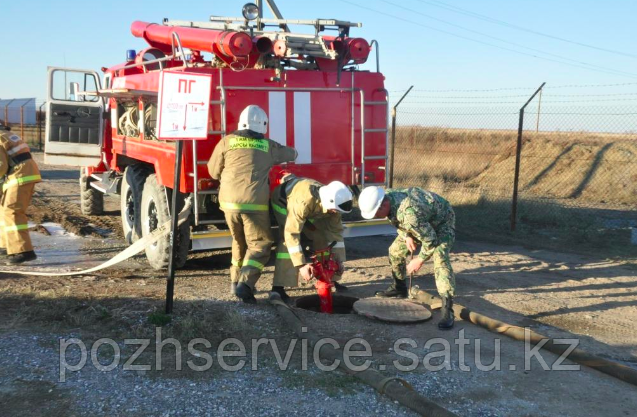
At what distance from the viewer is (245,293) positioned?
6.37m

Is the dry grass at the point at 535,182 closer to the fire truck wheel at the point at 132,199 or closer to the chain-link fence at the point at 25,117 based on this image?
the fire truck wheel at the point at 132,199

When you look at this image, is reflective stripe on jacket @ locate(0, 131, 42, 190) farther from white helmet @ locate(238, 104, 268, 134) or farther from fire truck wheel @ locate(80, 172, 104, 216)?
fire truck wheel @ locate(80, 172, 104, 216)

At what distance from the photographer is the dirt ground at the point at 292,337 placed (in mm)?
4191

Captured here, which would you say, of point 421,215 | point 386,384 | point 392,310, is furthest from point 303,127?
point 386,384

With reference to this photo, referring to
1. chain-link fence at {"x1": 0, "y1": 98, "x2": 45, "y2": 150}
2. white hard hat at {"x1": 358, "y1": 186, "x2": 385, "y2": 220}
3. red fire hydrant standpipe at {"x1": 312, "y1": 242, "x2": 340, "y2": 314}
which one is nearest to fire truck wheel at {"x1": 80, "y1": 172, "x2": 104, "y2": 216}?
red fire hydrant standpipe at {"x1": 312, "y1": 242, "x2": 340, "y2": 314}

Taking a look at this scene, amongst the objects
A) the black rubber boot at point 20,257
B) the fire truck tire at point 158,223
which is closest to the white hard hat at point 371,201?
the fire truck tire at point 158,223

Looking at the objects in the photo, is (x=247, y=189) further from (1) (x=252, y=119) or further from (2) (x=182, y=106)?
(2) (x=182, y=106)

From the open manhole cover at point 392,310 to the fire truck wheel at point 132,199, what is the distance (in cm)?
362

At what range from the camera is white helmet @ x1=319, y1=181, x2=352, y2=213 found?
5688 millimetres

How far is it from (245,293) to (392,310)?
1.44 metres

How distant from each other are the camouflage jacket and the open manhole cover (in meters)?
0.58

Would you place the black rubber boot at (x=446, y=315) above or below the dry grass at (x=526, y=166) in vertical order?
below

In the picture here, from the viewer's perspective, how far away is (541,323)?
6.14 metres

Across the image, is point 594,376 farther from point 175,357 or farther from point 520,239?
point 520,239
